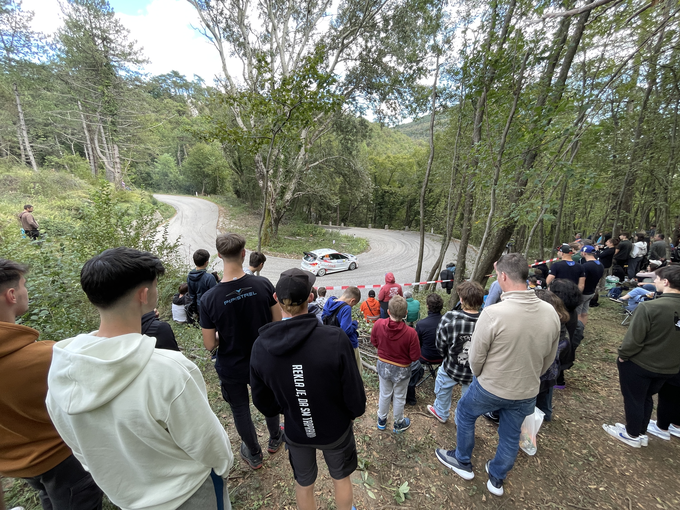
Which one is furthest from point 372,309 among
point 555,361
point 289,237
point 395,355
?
point 289,237

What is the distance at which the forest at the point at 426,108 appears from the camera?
4.09 m

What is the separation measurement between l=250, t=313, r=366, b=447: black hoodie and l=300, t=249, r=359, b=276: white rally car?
1229cm

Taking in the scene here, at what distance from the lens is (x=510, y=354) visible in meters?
2.18

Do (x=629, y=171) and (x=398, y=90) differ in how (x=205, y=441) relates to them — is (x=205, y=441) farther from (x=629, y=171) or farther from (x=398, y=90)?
(x=398, y=90)

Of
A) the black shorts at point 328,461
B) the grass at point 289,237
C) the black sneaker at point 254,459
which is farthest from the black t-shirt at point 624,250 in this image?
the grass at point 289,237

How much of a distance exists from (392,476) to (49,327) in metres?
4.62

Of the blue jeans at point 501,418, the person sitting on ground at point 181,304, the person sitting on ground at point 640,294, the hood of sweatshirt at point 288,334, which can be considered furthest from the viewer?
the person sitting on ground at point 640,294

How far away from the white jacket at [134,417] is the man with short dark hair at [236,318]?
110cm

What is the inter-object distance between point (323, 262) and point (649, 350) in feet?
42.3

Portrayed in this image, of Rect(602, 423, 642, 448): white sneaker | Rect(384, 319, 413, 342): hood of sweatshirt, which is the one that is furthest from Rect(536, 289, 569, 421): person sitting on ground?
Rect(384, 319, 413, 342): hood of sweatshirt

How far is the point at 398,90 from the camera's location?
1428cm

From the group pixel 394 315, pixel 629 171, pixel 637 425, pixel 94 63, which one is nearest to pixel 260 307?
pixel 394 315

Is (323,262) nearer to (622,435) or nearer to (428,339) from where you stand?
(428,339)

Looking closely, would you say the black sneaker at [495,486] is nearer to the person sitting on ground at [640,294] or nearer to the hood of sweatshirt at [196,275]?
the hood of sweatshirt at [196,275]
